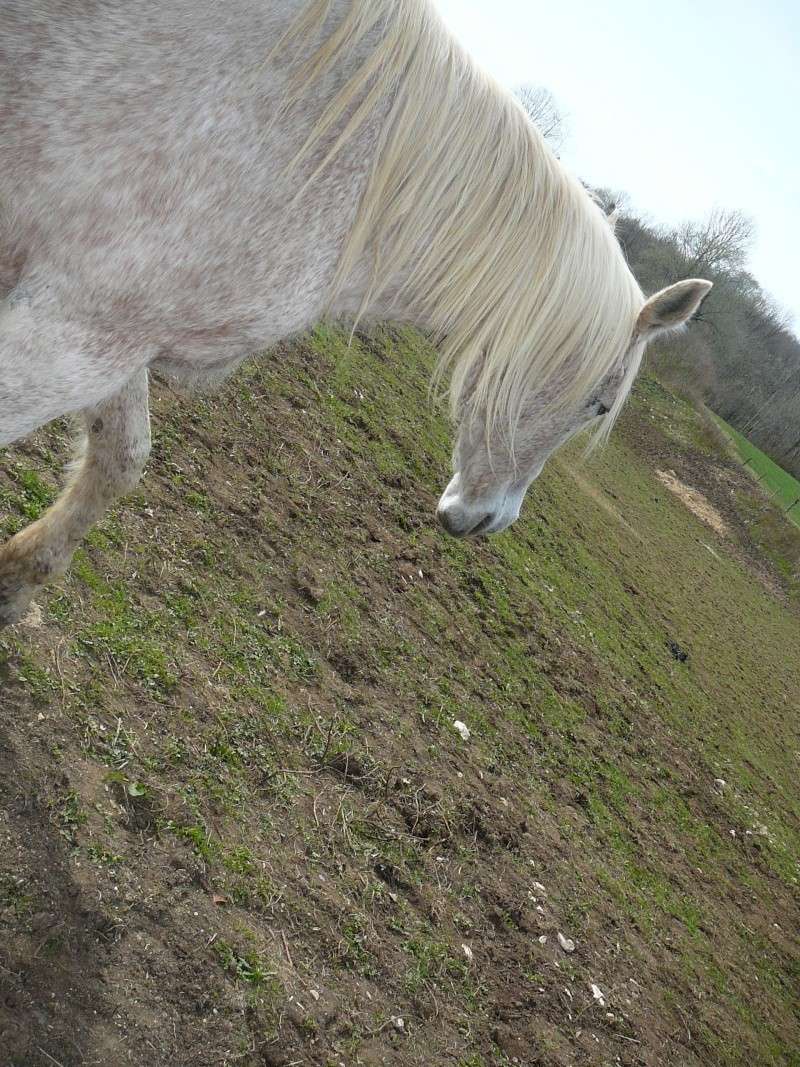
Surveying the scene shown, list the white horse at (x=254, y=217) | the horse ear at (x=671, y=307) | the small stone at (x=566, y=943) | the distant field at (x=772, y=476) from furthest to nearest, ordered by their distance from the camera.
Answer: the distant field at (x=772, y=476), the small stone at (x=566, y=943), the horse ear at (x=671, y=307), the white horse at (x=254, y=217)

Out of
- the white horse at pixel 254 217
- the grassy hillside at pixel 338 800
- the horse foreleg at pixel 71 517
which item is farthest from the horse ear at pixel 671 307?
the grassy hillside at pixel 338 800

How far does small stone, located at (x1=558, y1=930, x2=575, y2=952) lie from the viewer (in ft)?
13.8

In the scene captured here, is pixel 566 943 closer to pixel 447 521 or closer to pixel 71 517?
pixel 447 521

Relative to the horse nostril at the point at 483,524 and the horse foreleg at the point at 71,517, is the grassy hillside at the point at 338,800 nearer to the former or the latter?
the horse foreleg at the point at 71,517

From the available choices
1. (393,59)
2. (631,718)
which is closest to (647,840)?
(631,718)

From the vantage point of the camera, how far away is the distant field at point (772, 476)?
38.0 meters

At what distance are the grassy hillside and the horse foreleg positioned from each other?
22 cm

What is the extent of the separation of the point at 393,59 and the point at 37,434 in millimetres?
2758

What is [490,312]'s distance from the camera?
2.74m

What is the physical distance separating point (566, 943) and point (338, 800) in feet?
5.17

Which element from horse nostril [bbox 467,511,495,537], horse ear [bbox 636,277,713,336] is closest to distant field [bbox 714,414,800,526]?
horse nostril [bbox 467,511,495,537]

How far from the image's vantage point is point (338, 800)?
373 cm

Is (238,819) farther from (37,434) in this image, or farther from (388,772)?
(37,434)

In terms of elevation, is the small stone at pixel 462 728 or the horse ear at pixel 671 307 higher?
the horse ear at pixel 671 307
